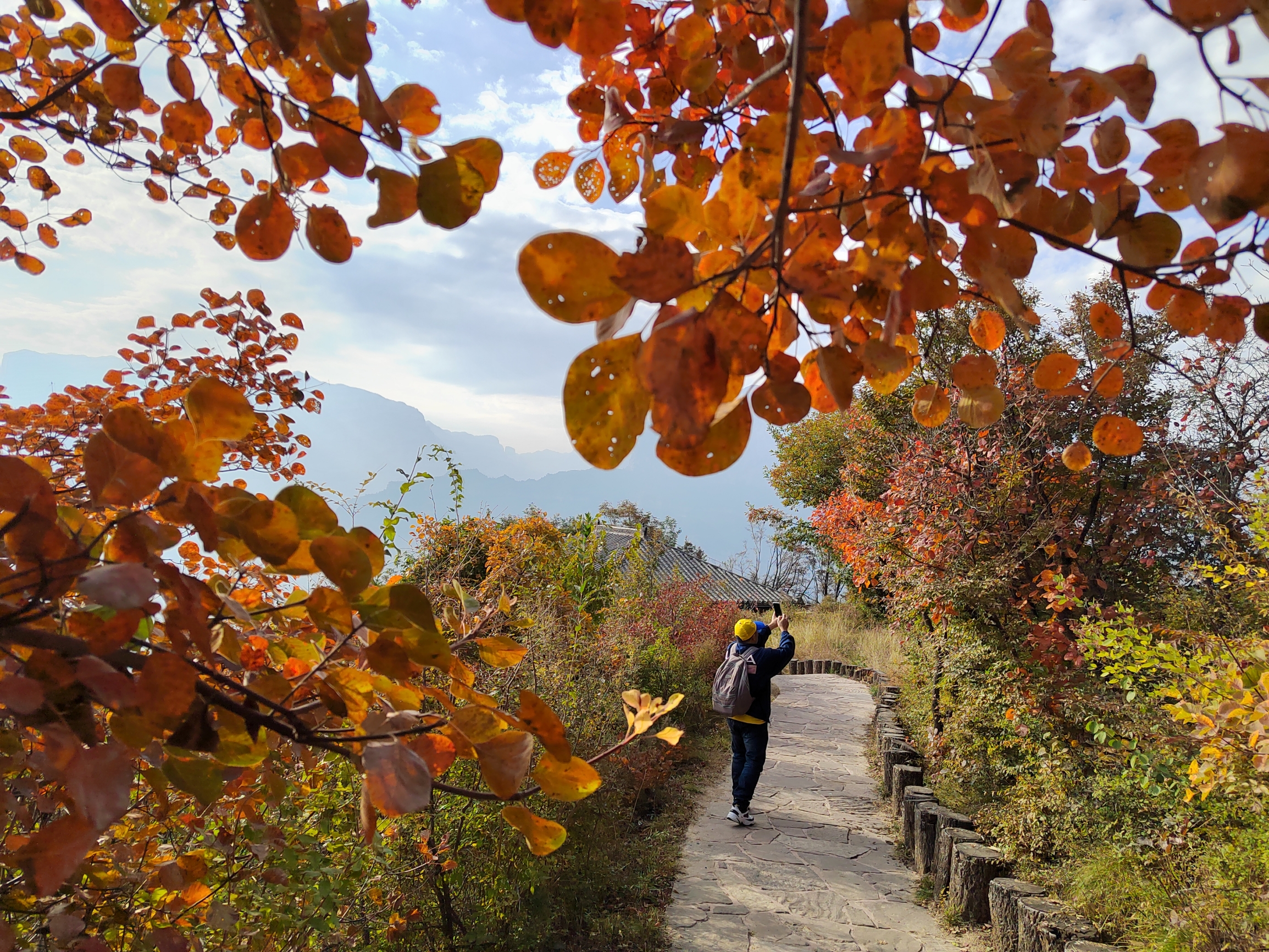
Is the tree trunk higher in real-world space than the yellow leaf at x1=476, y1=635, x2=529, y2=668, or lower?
lower

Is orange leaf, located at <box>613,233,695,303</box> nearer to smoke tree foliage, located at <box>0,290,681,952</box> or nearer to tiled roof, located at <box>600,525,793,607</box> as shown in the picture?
smoke tree foliage, located at <box>0,290,681,952</box>

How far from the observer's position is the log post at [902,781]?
4.93 m

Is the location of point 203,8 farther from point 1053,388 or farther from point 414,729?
point 1053,388

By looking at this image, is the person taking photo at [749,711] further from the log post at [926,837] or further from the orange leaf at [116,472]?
the orange leaf at [116,472]

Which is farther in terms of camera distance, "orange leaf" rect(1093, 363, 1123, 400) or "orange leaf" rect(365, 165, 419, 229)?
"orange leaf" rect(1093, 363, 1123, 400)

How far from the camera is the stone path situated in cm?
334

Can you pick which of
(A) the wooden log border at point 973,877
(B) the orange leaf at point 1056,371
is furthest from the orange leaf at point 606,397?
(A) the wooden log border at point 973,877

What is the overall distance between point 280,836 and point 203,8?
62.8 inches

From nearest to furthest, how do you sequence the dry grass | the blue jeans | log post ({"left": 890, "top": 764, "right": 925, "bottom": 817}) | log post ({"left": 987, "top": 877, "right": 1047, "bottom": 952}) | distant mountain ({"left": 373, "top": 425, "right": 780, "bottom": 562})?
log post ({"left": 987, "top": 877, "right": 1047, "bottom": 952}) < the blue jeans < log post ({"left": 890, "top": 764, "right": 925, "bottom": 817}) < the dry grass < distant mountain ({"left": 373, "top": 425, "right": 780, "bottom": 562})

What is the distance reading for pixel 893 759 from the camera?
17.8ft

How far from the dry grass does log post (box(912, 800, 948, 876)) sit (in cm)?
492

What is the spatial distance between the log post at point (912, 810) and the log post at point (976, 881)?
29.0 inches

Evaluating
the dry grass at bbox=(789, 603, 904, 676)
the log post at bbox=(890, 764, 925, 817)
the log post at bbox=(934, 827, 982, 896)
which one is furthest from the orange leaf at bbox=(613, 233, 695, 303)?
the dry grass at bbox=(789, 603, 904, 676)

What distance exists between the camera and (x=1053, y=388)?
82 centimetres
